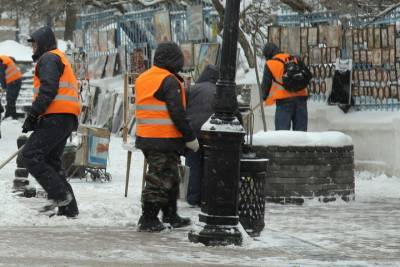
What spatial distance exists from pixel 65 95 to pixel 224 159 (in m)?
2.33

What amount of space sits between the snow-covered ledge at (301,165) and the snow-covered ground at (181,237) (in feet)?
0.59

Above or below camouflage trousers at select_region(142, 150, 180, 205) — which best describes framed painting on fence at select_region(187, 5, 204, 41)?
above

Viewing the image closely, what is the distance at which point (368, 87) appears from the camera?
53.2 feet

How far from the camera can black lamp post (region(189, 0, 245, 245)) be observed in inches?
356

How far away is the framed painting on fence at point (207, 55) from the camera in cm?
1858

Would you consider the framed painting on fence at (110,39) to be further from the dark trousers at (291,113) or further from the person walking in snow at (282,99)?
the dark trousers at (291,113)

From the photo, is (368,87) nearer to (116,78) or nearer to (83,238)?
(83,238)

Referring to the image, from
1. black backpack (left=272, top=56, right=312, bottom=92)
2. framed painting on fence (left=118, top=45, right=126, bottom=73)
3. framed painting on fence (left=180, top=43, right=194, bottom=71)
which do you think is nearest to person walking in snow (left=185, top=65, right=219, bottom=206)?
black backpack (left=272, top=56, right=312, bottom=92)

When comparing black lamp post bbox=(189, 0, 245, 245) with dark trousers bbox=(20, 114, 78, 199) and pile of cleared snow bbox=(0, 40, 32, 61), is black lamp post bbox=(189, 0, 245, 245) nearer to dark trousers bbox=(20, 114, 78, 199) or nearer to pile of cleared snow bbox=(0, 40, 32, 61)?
dark trousers bbox=(20, 114, 78, 199)

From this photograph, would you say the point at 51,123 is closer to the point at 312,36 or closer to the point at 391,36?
the point at 391,36

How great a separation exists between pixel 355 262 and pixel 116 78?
16414 millimetres

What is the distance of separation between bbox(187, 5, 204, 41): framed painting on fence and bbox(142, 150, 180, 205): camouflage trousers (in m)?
9.25

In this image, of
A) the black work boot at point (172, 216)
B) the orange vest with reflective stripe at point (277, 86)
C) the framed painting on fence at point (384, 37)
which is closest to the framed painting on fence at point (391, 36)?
the framed painting on fence at point (384, 37)

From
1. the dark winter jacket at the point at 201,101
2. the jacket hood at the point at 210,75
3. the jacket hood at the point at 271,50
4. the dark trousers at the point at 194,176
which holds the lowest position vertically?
the dark trousers at the point at 194,176
